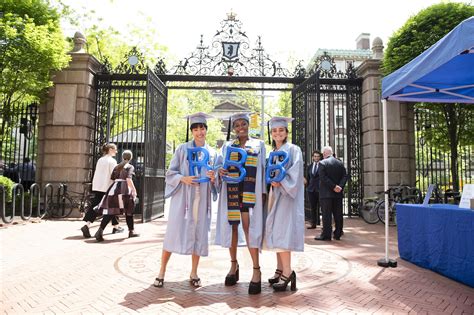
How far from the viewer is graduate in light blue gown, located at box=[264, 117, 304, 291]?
12.2 feet

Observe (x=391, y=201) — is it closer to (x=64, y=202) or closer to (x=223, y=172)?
(x=223, y=172)

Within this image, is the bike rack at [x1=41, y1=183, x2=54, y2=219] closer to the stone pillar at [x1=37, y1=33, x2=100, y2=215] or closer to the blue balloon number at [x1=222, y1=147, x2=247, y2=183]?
the stone pillar at [x1=37, y1=33, x2=100, y2=215]

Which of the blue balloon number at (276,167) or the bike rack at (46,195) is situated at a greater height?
the blue balloon number at (276,167)

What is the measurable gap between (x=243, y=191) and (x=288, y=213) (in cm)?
56

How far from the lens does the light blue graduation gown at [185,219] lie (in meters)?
3.87

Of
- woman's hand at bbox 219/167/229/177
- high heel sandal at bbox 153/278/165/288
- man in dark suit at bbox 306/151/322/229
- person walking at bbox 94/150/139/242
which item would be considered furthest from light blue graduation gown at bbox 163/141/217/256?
A: man in dark suit at bbox 306/151/322/229

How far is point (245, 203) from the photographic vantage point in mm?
3764

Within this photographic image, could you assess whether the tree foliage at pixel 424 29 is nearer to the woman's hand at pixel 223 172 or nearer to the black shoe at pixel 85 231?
Result: the woman's hand at pixel 223 172

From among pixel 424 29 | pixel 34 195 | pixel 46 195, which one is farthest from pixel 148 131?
pixel 424 29

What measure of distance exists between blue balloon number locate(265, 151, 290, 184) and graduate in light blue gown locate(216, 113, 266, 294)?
0.31 ft

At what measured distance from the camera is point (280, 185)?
376 centimetres

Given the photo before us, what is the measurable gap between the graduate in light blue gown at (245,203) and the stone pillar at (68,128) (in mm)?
7924

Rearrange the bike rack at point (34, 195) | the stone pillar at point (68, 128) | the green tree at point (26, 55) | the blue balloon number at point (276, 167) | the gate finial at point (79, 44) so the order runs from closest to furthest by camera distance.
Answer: the blue balloon number at point (276, 167)
the green tree at point (26, 55)
the bike rack at point (34, 195)
the stone pillar at point (68, 128)
the gate finial at point (79, 44)

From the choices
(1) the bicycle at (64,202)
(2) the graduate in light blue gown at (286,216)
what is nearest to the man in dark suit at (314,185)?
(2) the graduate in light blue gown at (286,216)
